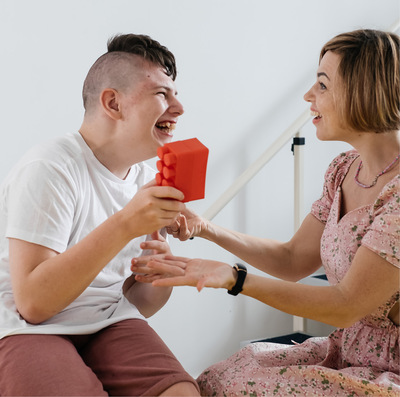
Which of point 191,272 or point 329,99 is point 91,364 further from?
point 329,99

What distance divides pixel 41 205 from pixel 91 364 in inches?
15.9

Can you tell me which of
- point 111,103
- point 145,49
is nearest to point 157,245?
point 111,103

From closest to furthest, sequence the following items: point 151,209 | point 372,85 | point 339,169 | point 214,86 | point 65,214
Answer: point 151,209 → point 65,214 → point 372,85 → point 339,169 → point 214,86

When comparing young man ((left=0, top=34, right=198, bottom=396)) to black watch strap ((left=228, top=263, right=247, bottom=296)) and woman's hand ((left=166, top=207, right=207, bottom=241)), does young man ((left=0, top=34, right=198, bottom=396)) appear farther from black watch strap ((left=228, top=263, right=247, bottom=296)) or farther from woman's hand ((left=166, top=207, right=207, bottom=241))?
black watch strap ((left=228, top=263, right=247, bottom=296))

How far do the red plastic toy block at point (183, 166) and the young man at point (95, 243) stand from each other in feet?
0.10

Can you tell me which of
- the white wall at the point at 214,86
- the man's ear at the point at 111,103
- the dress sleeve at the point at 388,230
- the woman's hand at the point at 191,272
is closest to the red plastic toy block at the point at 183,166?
the woman's hand at the point at 191,272

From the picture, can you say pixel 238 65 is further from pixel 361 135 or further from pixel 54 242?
pixel 54 242

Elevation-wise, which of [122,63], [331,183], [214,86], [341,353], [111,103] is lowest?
[341,353]

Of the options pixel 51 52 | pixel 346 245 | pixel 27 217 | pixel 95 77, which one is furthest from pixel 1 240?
pixel 51 52

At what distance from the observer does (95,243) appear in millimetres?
1389

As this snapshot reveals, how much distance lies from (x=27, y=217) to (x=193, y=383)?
0.52 metres

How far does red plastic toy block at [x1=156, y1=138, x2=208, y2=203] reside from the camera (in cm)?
138

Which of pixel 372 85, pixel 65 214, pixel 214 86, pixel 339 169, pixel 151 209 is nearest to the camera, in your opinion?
pixel 151 209

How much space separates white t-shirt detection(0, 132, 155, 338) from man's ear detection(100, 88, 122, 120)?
98 millimetres
